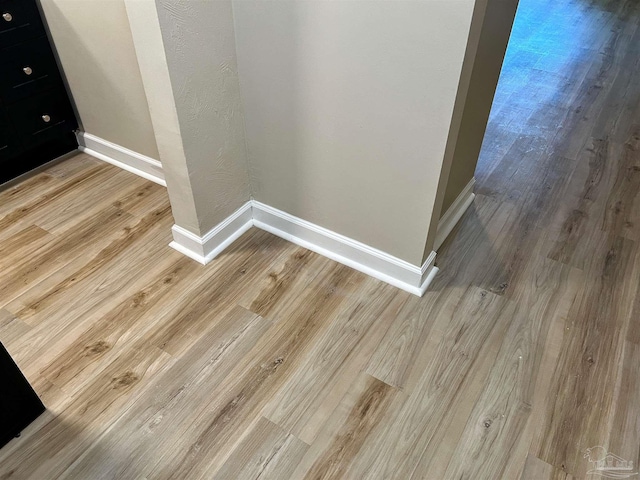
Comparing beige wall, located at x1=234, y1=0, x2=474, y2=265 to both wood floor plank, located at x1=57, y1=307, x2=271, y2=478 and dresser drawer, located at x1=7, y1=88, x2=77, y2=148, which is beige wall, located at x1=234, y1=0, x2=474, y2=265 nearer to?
wood floor plank, located at x1=57, y1=307, x2=271, y2=478

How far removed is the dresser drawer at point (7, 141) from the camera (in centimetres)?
215

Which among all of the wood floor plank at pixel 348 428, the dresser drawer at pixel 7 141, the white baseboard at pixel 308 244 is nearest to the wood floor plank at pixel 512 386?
the wood floor plank at pixel 348 428

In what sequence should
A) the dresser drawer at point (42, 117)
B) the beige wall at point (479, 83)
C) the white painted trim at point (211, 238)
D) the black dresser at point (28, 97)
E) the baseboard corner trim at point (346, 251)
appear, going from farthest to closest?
the dresser drawer at point (42, 117)
the black dresser at point (28, 97)
the white painted trim at point (211, 238)
the baseboard corner trim at point (346, 251)
the beige wall at point (479, 83)

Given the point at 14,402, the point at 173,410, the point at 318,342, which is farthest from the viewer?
the point at 318,342

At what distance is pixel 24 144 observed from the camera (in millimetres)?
2273

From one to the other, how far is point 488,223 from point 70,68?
202 centimetres

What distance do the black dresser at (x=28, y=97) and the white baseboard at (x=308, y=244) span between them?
0.95 metres

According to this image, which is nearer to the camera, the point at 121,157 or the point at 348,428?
the point at 348,428

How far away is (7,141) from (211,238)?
3.61ft

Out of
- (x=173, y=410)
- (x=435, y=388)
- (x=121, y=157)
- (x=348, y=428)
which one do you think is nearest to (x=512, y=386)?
(x=435, y=388)

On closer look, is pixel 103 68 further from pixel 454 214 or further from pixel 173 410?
pixel 454 214

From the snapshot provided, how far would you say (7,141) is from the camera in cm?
220

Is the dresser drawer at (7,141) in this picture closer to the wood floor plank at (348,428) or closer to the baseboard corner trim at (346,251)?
the baseboard corner trim at (346,251)

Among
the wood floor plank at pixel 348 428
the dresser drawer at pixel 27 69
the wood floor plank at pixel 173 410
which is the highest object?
the dresser drawer at pixel 27 69
